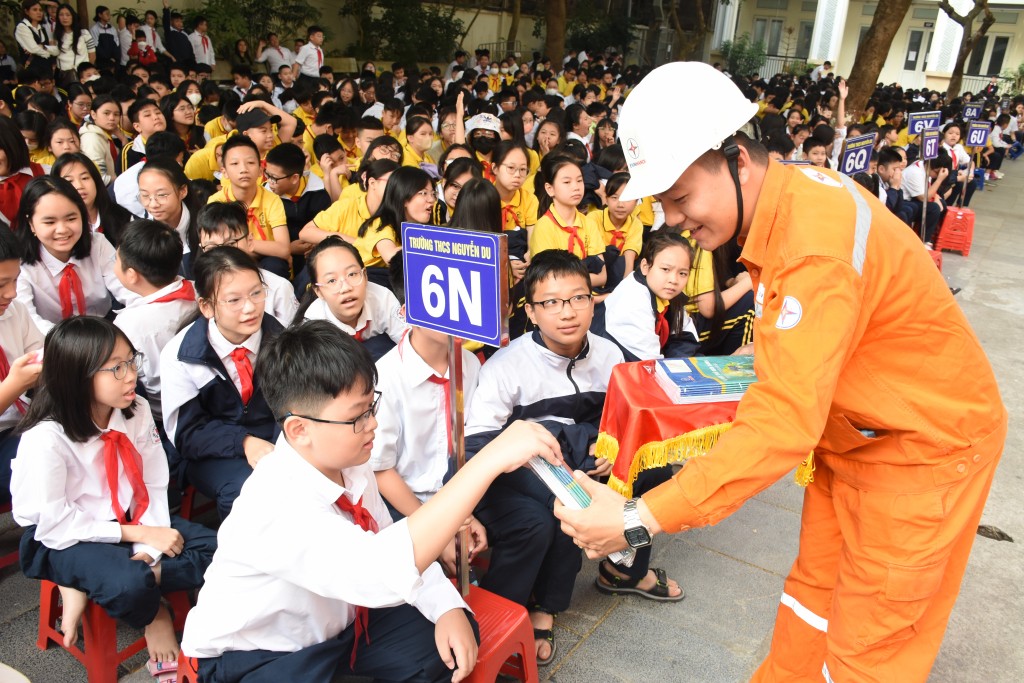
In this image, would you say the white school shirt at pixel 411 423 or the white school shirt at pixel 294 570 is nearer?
the white school shirt at pixel 294 570

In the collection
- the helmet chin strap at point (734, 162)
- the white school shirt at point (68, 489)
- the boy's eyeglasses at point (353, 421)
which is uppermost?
the helmet chin strap at point (734, 162)

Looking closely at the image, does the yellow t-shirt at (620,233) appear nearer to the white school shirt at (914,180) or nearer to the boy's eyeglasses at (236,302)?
the boy's eyeglasses at (236,302)

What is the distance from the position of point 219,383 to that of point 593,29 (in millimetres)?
24305

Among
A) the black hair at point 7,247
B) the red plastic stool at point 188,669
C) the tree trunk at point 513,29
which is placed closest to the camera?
the red plastic stool at point 188,669

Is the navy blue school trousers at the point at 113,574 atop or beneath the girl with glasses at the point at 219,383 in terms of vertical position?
beneath

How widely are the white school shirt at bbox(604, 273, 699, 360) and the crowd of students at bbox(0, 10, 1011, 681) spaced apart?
0.04 ft

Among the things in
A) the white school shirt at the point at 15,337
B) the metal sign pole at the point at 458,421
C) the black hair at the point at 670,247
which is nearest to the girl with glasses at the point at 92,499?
the white school shirt at the point at 15,337

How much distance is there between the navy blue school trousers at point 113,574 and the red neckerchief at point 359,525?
69 cm

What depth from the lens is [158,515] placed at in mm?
2475

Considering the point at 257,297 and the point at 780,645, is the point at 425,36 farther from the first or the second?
the point at 780,645

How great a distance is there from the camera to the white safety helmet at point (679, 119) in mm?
1574

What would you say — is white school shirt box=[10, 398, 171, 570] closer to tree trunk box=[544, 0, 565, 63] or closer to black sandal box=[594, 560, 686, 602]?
black sandal box=[594, 560, 686, 602]

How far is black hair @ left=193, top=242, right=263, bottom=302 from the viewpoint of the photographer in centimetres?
281

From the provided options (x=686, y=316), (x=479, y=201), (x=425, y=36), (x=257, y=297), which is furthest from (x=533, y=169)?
(x=425, y=36)
